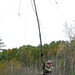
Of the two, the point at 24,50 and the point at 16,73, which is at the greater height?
the point at 24,50

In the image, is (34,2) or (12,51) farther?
(12,51)

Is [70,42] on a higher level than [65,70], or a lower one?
higher

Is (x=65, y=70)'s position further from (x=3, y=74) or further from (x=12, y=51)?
(x=12, y=51)

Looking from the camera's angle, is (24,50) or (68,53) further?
(24,50)

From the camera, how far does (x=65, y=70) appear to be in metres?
22.2

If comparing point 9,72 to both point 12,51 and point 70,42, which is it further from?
point 12,51

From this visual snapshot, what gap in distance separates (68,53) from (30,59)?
10.4 m

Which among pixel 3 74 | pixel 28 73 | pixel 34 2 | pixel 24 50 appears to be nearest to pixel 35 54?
pixel 24 50

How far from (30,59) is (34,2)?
1263 inches

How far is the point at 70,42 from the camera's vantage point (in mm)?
27172

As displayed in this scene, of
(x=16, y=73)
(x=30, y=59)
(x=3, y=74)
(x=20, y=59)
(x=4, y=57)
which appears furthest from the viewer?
(x=4, y=57)

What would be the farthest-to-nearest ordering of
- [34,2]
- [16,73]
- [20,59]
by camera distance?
[20,59] < [16,73] < [34,2]

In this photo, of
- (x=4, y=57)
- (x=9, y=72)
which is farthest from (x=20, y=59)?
(x=9, y=72)

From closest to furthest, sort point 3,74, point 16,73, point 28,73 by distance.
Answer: point 28,73
point 16,73
point 3,74
